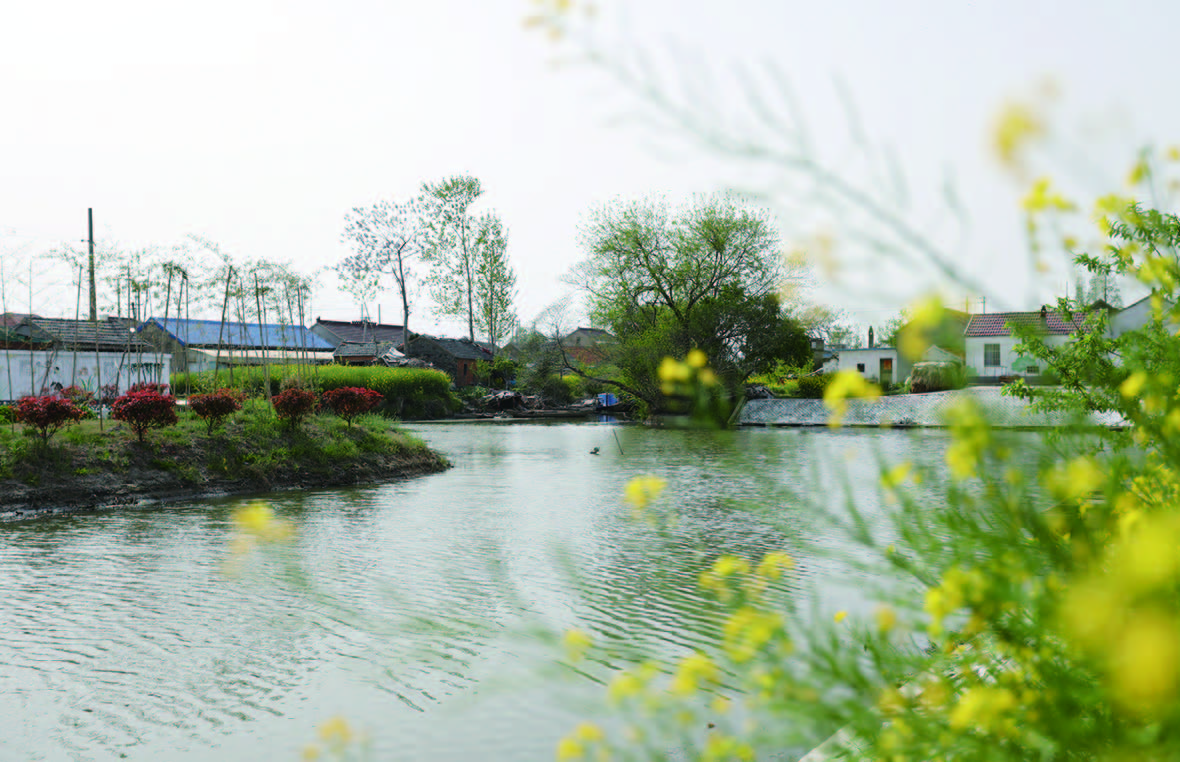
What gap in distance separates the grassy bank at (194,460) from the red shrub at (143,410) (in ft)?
0.73

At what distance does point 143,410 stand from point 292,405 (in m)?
2.57

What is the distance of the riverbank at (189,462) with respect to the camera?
1100 centimetres

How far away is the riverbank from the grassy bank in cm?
1

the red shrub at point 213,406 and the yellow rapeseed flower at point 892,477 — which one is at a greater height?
the yellow rapeseed flower at point 892,477

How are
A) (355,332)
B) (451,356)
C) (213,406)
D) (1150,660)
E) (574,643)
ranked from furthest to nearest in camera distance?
(355,332) < (451,356) < (213,406) < (574,643) < (1150,660)

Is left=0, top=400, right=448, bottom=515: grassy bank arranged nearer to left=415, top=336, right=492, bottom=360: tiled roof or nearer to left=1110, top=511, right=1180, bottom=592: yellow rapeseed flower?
left=1110, top=511, right=1180, bottom=592: yellow rapeseed flower

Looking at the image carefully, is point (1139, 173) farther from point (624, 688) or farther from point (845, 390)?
point (624, 688)

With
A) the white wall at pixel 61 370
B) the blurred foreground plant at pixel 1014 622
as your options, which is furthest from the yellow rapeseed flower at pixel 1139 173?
the white wall at pixel 61 370

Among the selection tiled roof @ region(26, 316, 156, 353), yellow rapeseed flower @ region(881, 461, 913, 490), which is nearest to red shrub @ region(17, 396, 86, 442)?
yellow rapeseed flower @ region(881, 461, 913, 490)

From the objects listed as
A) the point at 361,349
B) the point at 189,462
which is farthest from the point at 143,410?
the point at 361,349

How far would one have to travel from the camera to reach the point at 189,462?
498 inches

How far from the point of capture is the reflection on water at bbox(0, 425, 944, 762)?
12.7 ft

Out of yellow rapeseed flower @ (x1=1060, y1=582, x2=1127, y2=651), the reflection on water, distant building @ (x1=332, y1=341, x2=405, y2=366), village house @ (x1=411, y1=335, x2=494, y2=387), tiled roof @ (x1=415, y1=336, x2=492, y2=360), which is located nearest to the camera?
yellow rapeseed flower @ (x1=1060, y1=582, x2=1127, y2=651)

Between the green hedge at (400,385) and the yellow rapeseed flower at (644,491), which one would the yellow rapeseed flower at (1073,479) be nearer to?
the yellow rapeseed flower at (644,491)
